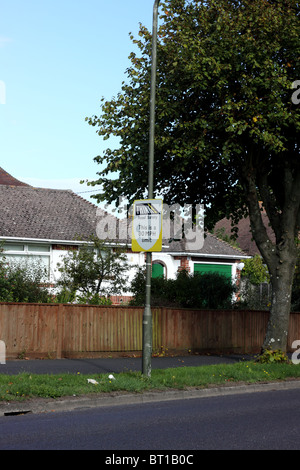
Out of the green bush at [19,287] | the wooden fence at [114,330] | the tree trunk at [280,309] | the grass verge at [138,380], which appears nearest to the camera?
the grass verge at [138,380]

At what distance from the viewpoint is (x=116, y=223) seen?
36.5 metres

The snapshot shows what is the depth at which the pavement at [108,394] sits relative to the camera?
11.6 meters

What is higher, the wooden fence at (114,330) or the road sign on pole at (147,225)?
the road sign on pole at (147,225)

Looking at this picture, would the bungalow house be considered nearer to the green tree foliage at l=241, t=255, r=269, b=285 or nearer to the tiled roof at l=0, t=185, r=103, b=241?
the tiled roof at l=0, t=185, r=103, b=241

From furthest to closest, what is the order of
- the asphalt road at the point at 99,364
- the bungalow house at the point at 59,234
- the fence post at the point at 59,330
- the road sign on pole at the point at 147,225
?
1. the bungalow house at the point at 59,234
2. the fence post at the point at 59,330
3. the asphalt road at the point at 99,364
4. the road sign on pole at the point at 147,225

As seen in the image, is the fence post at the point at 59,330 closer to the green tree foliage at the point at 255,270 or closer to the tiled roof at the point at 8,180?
the green tree foliage at the point at 255,270

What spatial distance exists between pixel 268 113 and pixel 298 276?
14.6 metres

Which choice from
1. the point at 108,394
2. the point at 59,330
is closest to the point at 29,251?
the point at 59,330

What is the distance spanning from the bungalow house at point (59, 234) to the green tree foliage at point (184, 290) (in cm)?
192

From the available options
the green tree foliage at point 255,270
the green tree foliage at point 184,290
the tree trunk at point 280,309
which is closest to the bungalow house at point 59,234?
the green tree foliage at point 255,270

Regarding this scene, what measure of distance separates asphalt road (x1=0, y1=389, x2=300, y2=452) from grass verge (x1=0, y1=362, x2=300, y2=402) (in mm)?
830

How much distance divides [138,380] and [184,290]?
37.4ft

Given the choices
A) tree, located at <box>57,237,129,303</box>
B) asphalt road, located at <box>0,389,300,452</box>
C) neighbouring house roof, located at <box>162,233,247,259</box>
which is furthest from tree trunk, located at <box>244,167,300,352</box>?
neighbouring house roof, located at <box>162,233,247,259</box>
